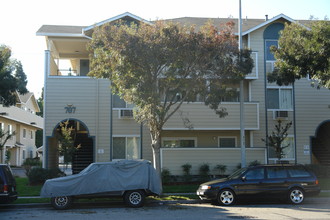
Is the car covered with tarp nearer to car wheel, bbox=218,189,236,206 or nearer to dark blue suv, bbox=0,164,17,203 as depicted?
dark blue suv, bbox=0,164,17,203

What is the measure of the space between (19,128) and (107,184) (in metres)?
34.7

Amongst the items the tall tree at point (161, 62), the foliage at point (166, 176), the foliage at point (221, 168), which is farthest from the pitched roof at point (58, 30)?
the foliage at point (221, 168)

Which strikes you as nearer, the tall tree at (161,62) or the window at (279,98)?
the tall tree at (161,62)

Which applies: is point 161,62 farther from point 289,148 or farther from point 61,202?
point 289,148

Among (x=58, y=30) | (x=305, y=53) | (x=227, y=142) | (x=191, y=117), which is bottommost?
(x=227, y=142)

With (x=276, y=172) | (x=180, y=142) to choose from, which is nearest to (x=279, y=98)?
(x=180, y=142)

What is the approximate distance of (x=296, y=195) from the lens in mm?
14453

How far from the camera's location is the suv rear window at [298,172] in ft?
48.3

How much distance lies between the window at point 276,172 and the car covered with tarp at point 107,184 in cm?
412

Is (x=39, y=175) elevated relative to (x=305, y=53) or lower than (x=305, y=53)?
lower

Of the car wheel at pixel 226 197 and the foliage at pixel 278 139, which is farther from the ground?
the foliage at pixel 278 139

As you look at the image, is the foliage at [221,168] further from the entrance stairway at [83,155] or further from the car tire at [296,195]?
the entrance stairway at [83,155]

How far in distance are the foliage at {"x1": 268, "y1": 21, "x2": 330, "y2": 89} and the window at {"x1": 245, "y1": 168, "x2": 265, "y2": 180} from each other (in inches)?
181

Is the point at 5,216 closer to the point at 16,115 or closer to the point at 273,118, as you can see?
the point at 273,118
